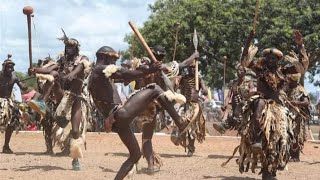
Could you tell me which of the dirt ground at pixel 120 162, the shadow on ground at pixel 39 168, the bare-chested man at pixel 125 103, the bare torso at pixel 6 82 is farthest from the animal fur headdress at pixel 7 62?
the bare-chested man at pixel 125 103

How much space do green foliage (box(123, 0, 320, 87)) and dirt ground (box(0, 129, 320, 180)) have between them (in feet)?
41.2

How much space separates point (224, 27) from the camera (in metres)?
28.7

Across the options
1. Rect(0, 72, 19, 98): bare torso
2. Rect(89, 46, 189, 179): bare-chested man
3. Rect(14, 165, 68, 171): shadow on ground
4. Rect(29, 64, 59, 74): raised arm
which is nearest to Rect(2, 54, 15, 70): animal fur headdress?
Rect(0, 72, 19, 98): bare torso

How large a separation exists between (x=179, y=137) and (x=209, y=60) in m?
19.9

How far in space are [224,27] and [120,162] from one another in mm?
19982

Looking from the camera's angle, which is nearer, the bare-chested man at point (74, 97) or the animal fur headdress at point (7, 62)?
the bare-chested man at point (74, 97)

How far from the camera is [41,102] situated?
9.76 meters

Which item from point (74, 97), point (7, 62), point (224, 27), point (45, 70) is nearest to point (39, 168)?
point (74, 97)

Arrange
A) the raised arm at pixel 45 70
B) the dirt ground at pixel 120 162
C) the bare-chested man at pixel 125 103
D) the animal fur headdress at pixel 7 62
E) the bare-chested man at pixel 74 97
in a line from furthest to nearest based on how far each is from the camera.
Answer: the animal fur headdress at pixel 7 62 < the raised arm at pixel 45 70 < the bare-chested man at pixel 74 97 < the dirt ground at pixel 120 162 < the bare-chested man at pixel 125 103

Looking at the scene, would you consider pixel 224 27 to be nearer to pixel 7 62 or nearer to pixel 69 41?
pixel 7 62

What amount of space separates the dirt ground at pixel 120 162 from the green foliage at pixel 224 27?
12.6m

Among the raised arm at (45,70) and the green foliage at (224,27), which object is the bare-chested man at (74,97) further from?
the green foliage at (224,27)

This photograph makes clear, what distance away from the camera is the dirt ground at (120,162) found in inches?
310

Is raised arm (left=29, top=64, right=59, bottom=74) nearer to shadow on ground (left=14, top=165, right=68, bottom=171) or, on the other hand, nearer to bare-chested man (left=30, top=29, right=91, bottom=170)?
bare-chested man (left=30, top=29, right=91, bottom=170)
